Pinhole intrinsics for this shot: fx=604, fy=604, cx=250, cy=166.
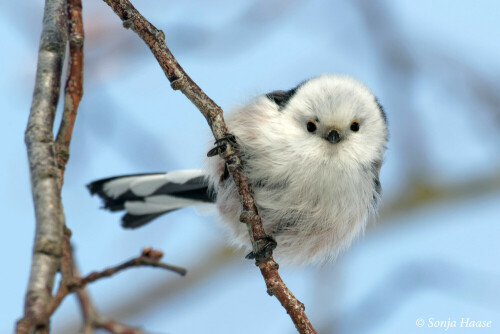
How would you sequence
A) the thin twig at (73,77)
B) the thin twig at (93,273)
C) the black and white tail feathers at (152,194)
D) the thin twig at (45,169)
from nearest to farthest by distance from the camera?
the thin twig at (45,169), the thin twig at (93,273), the thin twig at (73,77), the black and white tail feathers at (152,194)

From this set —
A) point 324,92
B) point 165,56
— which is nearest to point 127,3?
point 165,56

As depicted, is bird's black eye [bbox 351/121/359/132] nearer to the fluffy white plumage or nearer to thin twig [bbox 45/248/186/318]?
the fluffy white plumage

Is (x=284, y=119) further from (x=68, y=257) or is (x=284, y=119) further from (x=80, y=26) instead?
(x=68, y=257)

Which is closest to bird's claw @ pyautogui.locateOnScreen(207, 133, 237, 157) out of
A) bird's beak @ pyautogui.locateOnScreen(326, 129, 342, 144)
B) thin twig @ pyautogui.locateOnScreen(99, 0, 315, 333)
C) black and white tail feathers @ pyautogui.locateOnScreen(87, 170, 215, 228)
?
thin twig @ pyautogui.locateOnScreen(99, 0, 315, 333)

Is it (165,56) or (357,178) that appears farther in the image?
(357,178)

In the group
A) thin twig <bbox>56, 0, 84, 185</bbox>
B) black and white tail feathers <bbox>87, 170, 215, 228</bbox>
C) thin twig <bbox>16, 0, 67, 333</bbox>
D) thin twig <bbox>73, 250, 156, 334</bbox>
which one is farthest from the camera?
black and white tail feathers <bbox>87, 170, 215, 228</bbox>

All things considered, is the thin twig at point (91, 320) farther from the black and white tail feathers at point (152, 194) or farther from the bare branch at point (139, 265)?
the black and white tail feathers at point (152, 194)

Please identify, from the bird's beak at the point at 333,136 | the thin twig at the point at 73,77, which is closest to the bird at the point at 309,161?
the bird's beak at the point at 333,136
